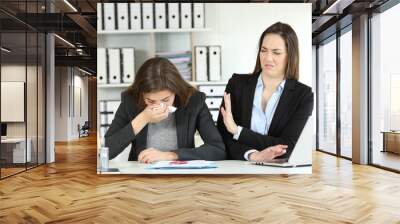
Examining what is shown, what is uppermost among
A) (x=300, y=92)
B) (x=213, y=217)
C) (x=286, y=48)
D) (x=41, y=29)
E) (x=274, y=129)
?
(x=41, y=29)

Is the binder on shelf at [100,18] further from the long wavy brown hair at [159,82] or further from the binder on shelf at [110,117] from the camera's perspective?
the binder on shelf at [110,117]

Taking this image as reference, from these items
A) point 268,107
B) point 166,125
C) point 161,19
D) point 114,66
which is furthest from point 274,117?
point 114,66

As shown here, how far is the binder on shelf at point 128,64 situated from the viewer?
599cm

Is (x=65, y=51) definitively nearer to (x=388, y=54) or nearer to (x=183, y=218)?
(x=388, y=54)

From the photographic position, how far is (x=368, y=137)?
798 centimetres

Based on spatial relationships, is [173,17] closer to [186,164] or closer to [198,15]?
[198,15]

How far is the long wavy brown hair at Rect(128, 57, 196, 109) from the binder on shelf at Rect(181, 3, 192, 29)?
1.83ft

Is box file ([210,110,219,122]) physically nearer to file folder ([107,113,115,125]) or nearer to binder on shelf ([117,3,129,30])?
file folder ([107,113,115,125])

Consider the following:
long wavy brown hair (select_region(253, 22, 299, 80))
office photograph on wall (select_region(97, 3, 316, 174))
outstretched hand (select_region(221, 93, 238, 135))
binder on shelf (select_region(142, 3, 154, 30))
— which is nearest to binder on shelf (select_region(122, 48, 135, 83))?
office photograph on wall (select_region(97, 3, 316, 174))

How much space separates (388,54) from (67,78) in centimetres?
1231

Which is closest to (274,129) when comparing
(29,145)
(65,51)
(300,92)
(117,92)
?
(300,92)

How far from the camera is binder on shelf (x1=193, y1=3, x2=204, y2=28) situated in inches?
240

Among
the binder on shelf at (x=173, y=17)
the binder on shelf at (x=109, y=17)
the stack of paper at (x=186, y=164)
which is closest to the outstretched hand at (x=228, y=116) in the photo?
the stack of paper at (x=186, y=164)

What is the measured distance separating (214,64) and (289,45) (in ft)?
3.36
